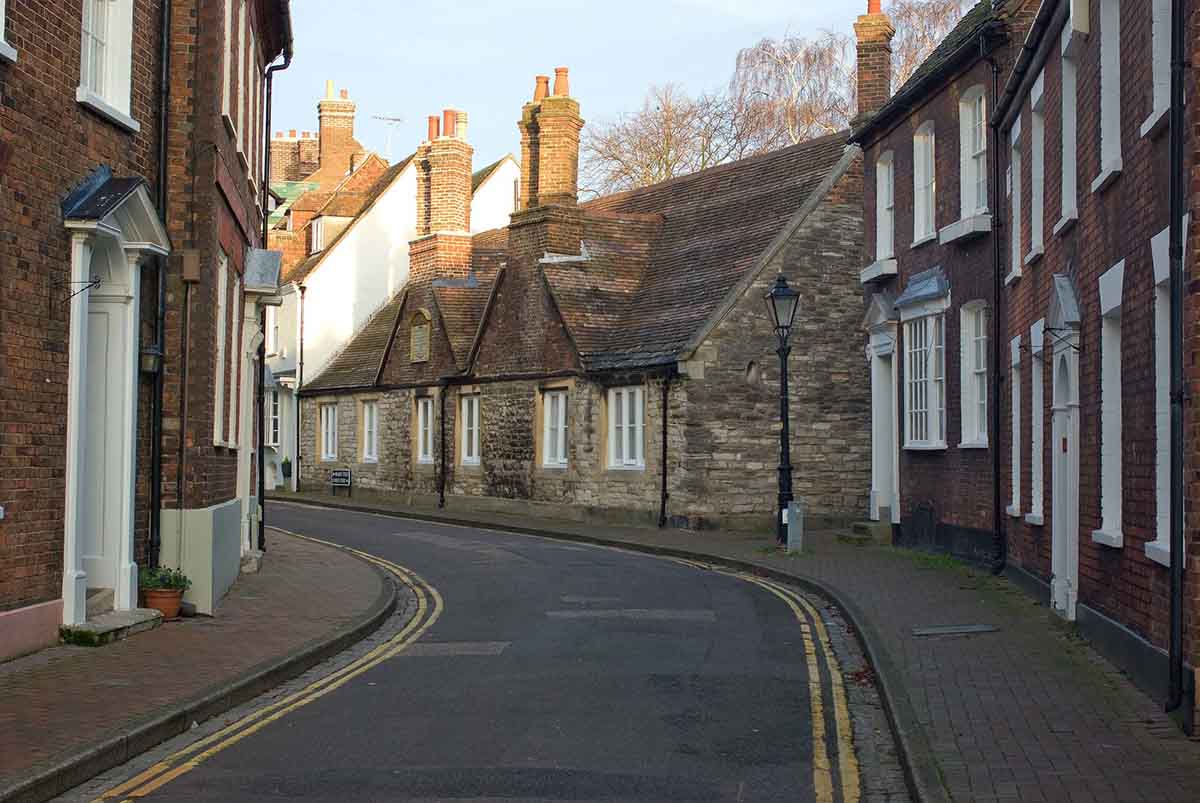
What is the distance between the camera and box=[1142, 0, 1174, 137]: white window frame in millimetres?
9781

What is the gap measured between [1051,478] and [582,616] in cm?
507

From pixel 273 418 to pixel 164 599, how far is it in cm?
3535

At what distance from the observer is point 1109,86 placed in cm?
1198

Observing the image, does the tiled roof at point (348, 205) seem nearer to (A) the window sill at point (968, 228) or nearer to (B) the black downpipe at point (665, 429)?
(B) the black downpipe at point (665, 429)

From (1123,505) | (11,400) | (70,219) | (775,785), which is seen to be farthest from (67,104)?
(1123,505)

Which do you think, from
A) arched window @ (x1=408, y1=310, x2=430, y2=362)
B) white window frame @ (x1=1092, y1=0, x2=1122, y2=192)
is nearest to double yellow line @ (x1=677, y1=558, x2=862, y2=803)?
white window frame @ (x1=1092, y1=0, x2=1122, y2=192)

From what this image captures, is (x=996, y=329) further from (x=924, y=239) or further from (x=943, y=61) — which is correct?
(x=943, y=61)

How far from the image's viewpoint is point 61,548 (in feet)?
38.8

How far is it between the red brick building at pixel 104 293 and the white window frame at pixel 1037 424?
8733 millimetres

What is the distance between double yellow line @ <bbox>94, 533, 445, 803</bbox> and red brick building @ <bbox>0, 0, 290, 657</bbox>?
2.18 m

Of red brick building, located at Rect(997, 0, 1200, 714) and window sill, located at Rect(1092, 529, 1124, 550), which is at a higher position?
red brick building, located at Rect(997, 0, 1200, 714)

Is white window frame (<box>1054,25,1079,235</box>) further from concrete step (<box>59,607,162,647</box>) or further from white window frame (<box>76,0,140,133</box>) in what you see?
concrete step (<box>59,607,162,647</box>)

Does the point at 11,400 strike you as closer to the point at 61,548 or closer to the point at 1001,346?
the point at 61,548

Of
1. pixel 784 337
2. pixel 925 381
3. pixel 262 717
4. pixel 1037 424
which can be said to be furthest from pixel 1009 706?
pixel 784 337
